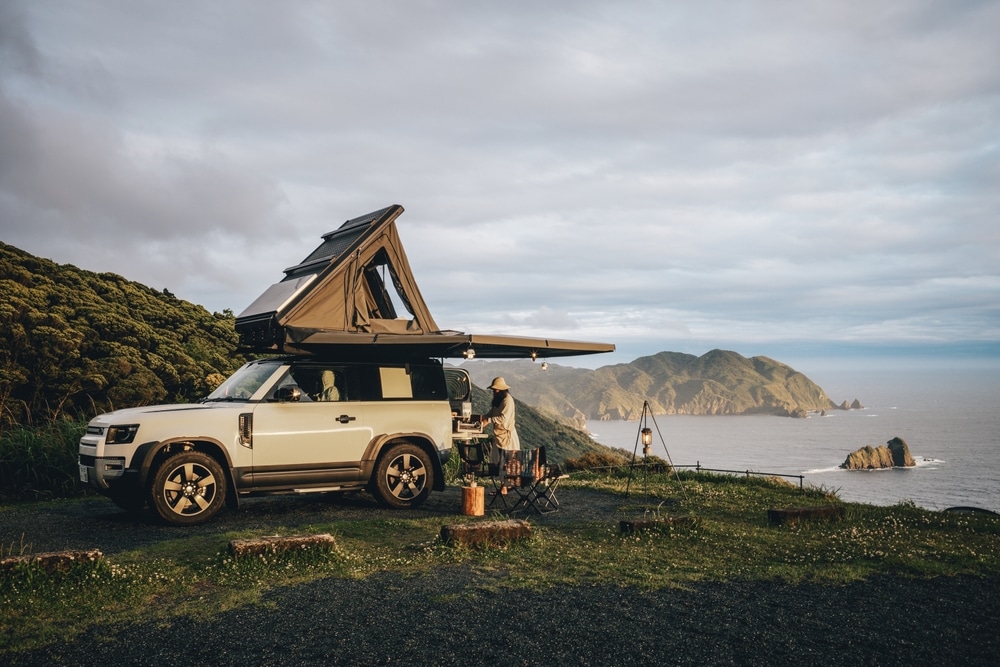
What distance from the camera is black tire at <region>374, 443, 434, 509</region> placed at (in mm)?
11188

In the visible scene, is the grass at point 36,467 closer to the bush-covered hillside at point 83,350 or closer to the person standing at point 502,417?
the bush-covered hillside at point 83,350

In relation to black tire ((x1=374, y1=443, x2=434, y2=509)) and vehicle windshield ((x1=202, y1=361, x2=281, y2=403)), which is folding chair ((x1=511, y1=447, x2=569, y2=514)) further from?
vehicle windshield ((x1=202, y1=361, x2=281, y2=403))

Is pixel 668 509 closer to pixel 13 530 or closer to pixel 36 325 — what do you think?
pixel 13 530

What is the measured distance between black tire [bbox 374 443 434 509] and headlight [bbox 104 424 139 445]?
3.27 meters

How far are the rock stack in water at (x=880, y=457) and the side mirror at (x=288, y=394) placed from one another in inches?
6390

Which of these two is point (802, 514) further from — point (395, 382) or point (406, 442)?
point (395, 382)

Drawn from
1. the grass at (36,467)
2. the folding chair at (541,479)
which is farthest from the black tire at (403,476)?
the grass at (36,467)

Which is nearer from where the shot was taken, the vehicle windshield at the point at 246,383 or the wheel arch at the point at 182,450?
the wheel arch at the point at 182,450

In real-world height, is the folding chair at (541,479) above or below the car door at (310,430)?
below

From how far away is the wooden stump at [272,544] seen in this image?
7.39m

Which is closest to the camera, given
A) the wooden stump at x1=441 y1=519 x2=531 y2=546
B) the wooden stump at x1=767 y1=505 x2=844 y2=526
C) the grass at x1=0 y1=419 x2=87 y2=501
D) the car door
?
the wooden stump at x1=441 y1=519 x2=531 y2=546

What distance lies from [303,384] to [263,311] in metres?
1.27

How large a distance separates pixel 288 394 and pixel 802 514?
22.9 ft

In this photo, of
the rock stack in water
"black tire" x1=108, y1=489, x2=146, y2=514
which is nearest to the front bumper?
"black tire" x1=108, y1=489, x2=146, y2=514
